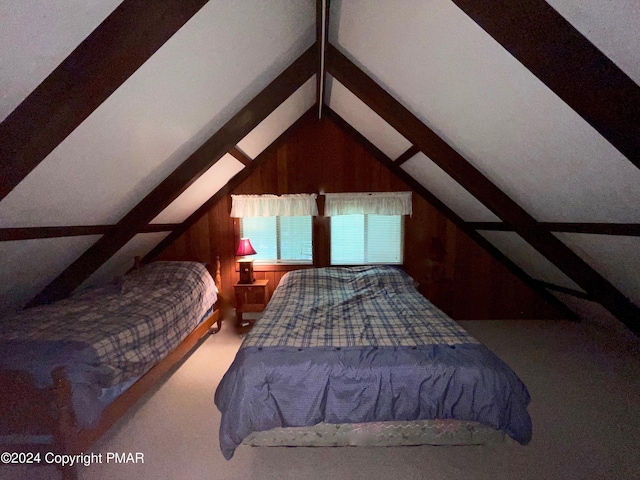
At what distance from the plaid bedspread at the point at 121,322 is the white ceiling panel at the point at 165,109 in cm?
80

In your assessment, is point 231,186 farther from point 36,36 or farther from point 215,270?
point 36,36

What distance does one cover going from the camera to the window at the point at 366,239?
416cm

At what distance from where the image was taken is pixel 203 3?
1369 millimetres

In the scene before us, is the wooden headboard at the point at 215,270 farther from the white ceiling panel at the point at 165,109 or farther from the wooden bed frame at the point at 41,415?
the wooden bed frame at the point at 41,415

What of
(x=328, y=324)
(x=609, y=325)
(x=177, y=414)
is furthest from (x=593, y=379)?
(x=177, y=414)

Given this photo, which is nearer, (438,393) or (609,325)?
(438,393)

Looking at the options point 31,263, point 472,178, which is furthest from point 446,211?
point 31,263

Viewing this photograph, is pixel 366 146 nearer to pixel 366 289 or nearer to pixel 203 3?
pixel 366 289

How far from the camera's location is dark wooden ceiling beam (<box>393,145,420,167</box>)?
2.89m

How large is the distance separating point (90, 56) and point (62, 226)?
1.56 metres

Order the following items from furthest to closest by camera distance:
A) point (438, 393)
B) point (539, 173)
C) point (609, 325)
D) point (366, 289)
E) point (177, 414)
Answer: point (609, 325)
point (366, 289)
point (177, 414)
point (539, 173)
point (438, 393)

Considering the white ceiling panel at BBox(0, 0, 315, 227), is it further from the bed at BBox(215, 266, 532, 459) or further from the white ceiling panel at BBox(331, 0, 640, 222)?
the bed at BBox(215, 266, 532, 459)

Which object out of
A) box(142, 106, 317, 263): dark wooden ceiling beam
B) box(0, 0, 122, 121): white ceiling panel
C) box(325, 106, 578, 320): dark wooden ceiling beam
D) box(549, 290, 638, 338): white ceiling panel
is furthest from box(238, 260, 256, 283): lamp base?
box(549, 290, 638, 338): white ceiling panel

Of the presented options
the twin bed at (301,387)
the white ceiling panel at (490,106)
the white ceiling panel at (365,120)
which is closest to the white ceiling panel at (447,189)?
the white ceiling panel at (365,120)
